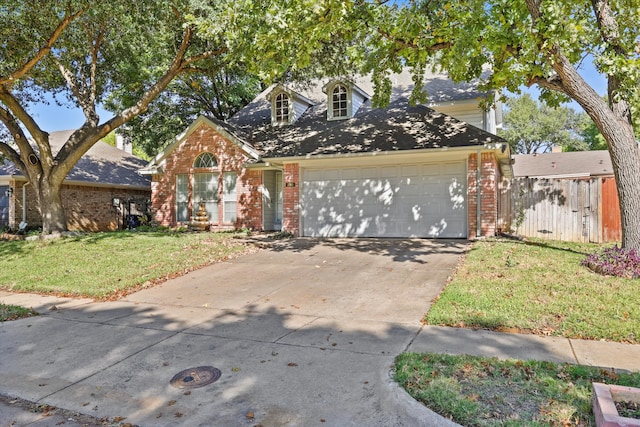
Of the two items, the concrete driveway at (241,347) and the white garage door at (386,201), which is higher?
the white garage door at (386,201)

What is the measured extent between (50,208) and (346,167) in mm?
9562

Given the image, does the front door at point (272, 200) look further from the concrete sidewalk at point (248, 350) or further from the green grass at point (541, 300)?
the green grass at point (541, 300)

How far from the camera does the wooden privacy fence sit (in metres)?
11.8

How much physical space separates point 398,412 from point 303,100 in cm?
1545

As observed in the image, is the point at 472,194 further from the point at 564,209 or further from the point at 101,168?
the point at 101,168

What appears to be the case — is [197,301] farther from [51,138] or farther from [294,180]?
[51,138]

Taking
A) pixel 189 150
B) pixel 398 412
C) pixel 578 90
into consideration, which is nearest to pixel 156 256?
pixel 189 150

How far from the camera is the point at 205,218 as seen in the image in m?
15.6

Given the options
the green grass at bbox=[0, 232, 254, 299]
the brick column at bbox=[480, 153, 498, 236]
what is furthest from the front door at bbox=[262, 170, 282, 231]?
the brick column at bbox=[480, 153, 498, 236]

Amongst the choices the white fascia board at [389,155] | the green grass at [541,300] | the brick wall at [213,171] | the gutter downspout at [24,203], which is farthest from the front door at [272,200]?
the gutter downspout at [24,203]

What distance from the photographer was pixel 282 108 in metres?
17.1

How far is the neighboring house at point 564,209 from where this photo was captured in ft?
38.8

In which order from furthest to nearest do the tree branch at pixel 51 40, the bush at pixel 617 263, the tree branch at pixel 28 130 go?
the tree branch at pixel 28 130, the tree branch at pixel 51 40, the bush at pixel 617 263

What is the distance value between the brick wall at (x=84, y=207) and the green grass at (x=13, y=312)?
13.0 m
